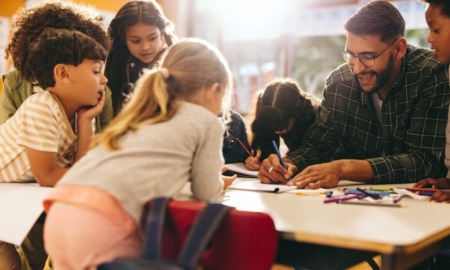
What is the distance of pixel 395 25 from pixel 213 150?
1215 mm

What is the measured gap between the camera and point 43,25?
6.22 ft

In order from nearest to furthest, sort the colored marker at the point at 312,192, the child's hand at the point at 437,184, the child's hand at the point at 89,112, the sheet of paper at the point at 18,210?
the sheet of paper at the point at 18,210, the colored marker at the point at 312,192, the child's hand at the point at 437,184, the child's hand at the point at 89,112

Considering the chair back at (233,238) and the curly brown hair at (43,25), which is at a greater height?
the curly brown hair at (43,25)

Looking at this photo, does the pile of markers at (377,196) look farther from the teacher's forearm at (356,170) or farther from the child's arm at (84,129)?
the child's arm at (84,129)

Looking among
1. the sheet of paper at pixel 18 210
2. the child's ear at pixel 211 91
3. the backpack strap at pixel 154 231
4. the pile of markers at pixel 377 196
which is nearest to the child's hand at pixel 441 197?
the pile of markers at pixel 377 196

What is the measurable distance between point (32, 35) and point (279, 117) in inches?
41.0

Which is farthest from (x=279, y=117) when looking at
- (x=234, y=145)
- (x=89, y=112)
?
(x=89, y=112)

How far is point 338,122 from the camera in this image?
2.35 meters

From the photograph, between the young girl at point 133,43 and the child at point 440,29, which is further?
the young girl at point 133,43

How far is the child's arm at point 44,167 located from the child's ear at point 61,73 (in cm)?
27

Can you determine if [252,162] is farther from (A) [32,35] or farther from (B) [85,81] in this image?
(A) [32,35]

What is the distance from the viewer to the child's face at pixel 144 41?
2.32m

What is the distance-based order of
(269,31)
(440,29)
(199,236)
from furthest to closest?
(269,31)
(440,29)
(199,236)

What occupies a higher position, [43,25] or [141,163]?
[43,25]
